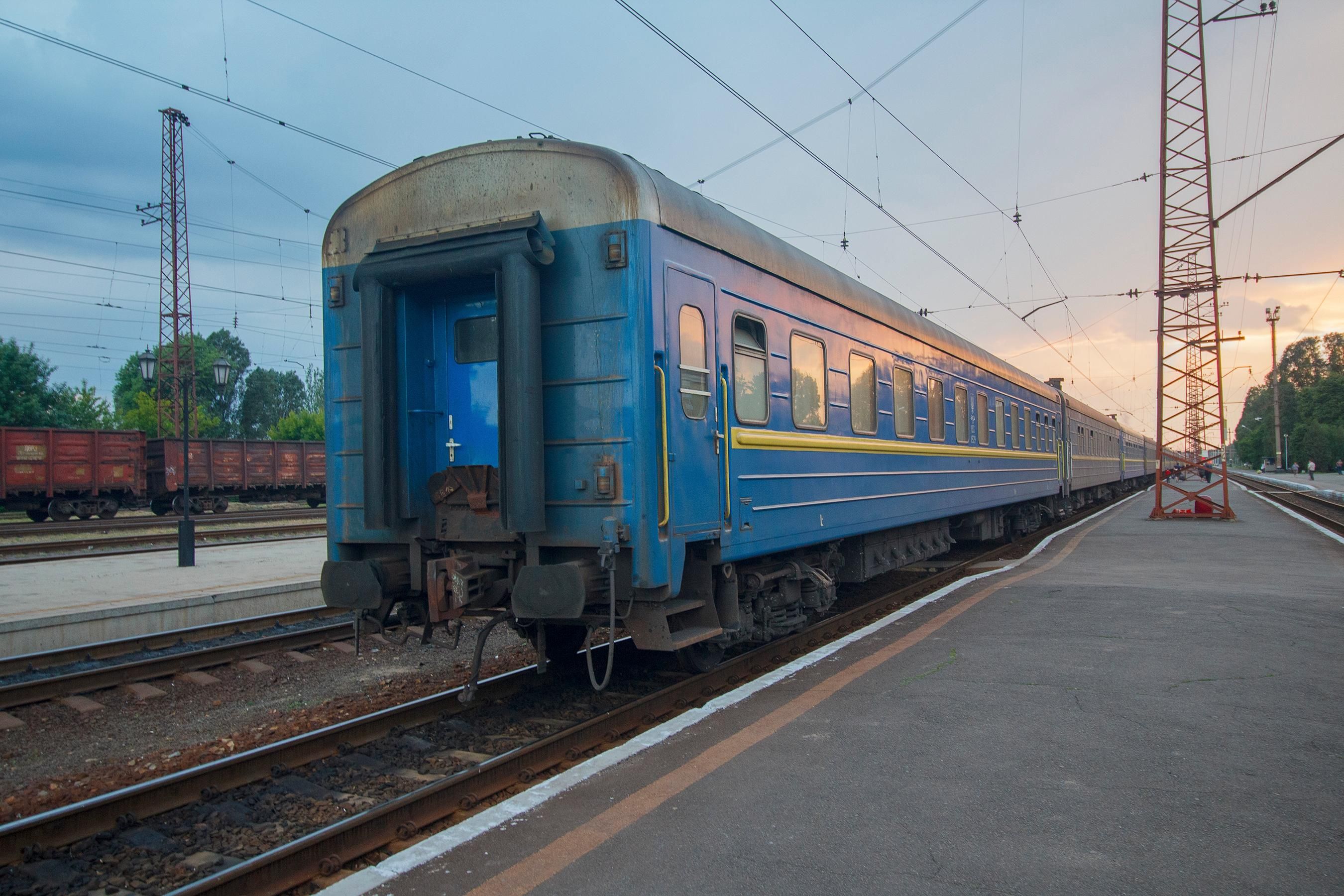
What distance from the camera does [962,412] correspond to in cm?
1279

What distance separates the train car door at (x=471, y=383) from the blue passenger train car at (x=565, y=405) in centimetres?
1

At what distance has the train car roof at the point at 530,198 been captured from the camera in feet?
18.2

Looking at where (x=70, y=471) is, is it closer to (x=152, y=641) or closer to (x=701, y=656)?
(x=152, y=641)

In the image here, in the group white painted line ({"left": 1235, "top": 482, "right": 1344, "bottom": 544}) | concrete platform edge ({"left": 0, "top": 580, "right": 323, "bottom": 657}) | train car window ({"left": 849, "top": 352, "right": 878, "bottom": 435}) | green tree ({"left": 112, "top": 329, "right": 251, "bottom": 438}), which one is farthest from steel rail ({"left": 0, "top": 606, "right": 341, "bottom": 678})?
green tree ({"left": 112, "top": 329, "right": 251, "bottom": 438})

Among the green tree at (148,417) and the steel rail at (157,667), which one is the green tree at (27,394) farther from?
the steel rail at (157,667)

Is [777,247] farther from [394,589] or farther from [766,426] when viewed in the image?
[394,589]

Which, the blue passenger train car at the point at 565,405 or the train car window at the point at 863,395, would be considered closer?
the blue passenger train car at the point at 565,405

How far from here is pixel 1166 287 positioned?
870 inches

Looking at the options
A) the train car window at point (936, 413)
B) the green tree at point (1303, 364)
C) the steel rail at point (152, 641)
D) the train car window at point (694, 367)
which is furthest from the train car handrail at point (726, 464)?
the green tree at point (1303, 364)

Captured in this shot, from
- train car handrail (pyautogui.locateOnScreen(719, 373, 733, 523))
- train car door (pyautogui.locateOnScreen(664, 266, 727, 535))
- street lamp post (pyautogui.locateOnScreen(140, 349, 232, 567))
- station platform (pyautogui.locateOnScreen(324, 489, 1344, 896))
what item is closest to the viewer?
station platform (pyautogui.locateOnScreen(324, 489, 1344, 896))

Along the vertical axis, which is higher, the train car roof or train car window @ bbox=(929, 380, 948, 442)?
the train car roof

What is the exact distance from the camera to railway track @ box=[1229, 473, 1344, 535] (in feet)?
69.4

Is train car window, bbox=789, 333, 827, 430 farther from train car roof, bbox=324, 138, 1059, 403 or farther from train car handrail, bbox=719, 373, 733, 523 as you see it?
train car handrail, bbox=719, 373, 733, 523

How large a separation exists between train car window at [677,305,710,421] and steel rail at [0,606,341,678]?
313 centimetres
